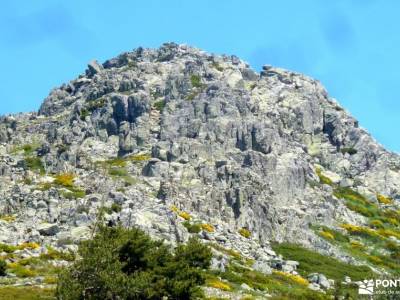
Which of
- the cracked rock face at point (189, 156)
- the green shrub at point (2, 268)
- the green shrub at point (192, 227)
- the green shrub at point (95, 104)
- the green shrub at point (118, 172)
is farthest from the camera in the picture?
the green shrub at point (95, 104)

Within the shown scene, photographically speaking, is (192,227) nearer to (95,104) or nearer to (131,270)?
(131,270)

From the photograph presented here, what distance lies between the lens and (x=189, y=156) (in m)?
131

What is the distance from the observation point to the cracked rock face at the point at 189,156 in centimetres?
9712

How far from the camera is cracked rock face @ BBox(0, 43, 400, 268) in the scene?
97.1m

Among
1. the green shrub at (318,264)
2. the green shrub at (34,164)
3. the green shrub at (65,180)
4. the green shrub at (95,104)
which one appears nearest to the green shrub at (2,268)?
the green shrub at (318,264)

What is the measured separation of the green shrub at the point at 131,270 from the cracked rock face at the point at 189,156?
79.8 feet

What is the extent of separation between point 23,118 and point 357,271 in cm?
11270

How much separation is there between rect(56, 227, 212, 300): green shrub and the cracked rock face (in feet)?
79.8

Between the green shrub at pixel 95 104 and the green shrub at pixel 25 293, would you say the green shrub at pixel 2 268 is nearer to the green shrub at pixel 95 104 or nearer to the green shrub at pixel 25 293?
the green shrub at pixel 25 293

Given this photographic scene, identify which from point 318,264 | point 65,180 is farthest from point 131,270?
point 65,180

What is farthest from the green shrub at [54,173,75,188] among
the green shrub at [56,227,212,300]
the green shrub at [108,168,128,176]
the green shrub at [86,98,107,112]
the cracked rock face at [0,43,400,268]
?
the green shrub at [56,227,212,300]

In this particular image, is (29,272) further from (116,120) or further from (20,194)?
(116,120)

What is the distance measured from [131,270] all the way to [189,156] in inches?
2914

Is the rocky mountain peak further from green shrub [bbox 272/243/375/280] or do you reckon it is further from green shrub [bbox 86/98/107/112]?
green shrub [bbox 272/243/375/280]
